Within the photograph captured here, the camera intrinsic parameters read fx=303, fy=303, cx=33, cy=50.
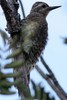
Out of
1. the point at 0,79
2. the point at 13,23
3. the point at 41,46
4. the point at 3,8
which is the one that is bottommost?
the point at 41,46

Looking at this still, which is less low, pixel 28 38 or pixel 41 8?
pixel 28 38

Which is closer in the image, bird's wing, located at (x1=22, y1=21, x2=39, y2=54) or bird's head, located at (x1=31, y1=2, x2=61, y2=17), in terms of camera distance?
bird's wing, located at (x1=22, y1=21, x2=39, y2=54)

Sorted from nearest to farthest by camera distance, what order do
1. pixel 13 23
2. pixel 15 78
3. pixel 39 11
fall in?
1. pixel 15 78
2. pixel 13 23
3. pixel 39 11

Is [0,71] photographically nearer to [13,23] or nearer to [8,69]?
[8,69]

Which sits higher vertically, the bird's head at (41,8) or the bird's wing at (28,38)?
the bird's wing at (28,38)

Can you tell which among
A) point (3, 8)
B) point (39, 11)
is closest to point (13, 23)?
point (3, 8)

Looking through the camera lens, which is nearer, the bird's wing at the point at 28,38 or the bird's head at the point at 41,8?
the bird's wing at the point at 28,38

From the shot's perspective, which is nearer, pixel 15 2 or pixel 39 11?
pixel 15 2

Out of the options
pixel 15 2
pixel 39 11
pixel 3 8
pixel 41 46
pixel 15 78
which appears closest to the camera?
pixel 15 78

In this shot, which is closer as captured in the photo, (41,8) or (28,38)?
(28,38)

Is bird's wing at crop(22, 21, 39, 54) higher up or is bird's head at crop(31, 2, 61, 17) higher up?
bird's wing at crop(22, 21, 39, 54)

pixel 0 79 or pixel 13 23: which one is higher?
pixel 0 79
